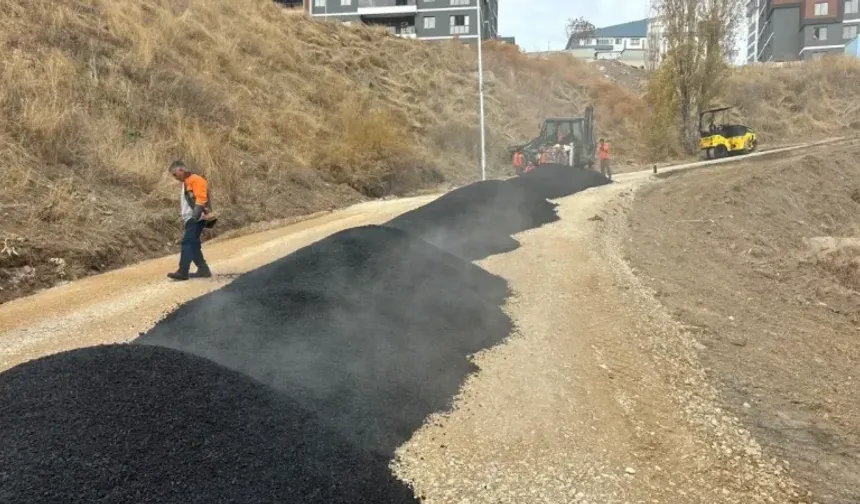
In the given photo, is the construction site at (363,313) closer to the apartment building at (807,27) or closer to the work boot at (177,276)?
the work boot at (177,276)

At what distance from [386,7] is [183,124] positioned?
155 feet

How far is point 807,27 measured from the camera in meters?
73.1

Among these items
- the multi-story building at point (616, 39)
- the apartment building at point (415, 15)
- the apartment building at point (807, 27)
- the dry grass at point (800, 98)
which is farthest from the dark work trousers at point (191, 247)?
the multi-story building at point (616, 39)

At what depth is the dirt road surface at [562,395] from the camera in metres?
4.41

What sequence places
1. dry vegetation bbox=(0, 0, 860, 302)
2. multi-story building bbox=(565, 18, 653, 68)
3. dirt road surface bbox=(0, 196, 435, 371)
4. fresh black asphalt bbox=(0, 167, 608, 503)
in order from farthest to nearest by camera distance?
multi-story building bbox=(565, 18, 653, 68) → dry vegetation bbox=(0, 0, 860, 302) → dirt road surface bbox=(0, 196, 435, 371) → fresh black asphalt bbox=(0, 167, 608, 503)

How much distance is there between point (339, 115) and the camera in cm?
2466

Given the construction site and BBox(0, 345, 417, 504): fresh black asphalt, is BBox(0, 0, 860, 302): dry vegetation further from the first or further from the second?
BBox(0, 345, 417, 504): fresh black asphalt

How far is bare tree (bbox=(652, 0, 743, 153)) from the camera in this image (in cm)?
3866

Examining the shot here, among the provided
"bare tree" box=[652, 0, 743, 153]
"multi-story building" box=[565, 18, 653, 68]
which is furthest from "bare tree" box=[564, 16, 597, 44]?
"bare tree" box=[652, 0, 743, 153]

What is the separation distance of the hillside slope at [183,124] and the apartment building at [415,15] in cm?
2425

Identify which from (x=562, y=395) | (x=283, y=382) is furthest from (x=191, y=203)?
(x=562, y=395)

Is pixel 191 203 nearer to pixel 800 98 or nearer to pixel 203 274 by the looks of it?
pixel 203 274

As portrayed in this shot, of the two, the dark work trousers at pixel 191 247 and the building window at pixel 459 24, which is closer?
the dark work trousers at pixel 191 247

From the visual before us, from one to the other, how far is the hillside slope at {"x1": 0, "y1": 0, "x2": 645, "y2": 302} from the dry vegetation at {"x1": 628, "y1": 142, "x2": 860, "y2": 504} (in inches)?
344
